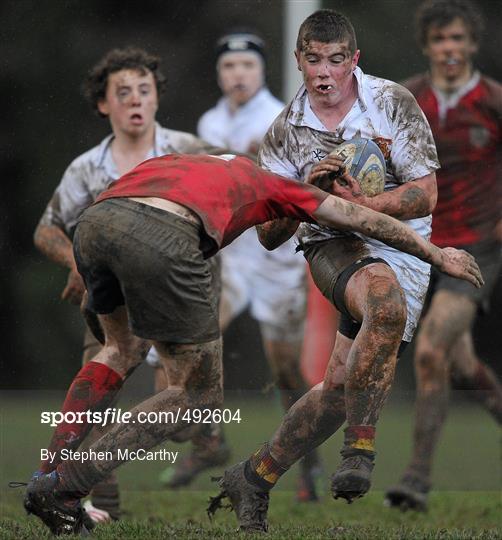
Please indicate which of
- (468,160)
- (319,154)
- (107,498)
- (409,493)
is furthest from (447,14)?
(107,498)

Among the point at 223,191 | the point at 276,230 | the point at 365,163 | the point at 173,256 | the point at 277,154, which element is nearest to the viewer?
the point at 173,256

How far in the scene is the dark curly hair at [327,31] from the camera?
18.7ft

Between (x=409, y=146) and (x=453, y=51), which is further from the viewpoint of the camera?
(x=453, y=51)

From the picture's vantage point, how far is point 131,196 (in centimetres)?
523

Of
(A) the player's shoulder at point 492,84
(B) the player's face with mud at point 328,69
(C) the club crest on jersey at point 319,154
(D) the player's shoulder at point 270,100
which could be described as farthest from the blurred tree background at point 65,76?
(C) the club crest on jersey at point 319,154

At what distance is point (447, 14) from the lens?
22.5ft

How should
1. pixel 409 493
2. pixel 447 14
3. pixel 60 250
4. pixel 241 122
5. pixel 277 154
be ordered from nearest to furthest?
pixel 277 154
pixel 60 250
pixel 447 14
pixel 409 493
pixel 241 122

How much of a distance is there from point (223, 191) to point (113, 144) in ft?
5.38

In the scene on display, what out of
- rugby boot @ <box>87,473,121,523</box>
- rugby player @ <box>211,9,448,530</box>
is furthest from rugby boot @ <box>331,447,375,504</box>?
rugby boot @ <box>87,473,121,523</box>

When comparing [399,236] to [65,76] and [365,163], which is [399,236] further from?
[65,76]

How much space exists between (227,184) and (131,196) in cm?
37

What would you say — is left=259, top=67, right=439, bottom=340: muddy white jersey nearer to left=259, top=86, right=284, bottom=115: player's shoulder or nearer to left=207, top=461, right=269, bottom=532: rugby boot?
left=207, top=461, right=269, bottom=532: rugby boot

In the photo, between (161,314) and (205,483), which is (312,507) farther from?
(161,314)

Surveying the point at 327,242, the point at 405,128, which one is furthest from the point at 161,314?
the point at 405,128
